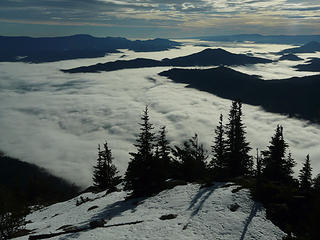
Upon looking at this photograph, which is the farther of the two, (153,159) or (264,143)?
(264,143)

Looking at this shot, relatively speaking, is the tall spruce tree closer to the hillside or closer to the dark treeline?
the dark treeline

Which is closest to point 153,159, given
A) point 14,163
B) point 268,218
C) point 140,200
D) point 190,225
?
point 140,200

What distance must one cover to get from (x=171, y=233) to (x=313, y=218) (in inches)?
454

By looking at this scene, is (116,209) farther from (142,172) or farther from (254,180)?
(254,180)

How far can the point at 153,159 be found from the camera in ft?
123

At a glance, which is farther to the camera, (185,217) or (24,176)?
(24,176)

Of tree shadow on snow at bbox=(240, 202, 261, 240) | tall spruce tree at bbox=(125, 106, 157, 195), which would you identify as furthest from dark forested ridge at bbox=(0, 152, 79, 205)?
tree shadow on snow at bbox=(240, 202, 261, 240)

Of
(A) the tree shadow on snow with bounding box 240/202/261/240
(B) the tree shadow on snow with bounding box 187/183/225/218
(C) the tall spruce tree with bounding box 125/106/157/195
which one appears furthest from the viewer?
(C) the tall spruce tree with bounding box 125/106/157/195

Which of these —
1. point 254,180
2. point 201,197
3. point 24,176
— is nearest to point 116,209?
point 201,197

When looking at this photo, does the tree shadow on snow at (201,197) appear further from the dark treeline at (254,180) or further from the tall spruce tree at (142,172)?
the tall spruce tree at (142,172)

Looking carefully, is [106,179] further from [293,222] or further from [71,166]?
[71,166]

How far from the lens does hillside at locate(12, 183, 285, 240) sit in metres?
23.6

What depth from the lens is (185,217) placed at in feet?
88.6

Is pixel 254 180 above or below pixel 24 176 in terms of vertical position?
above
